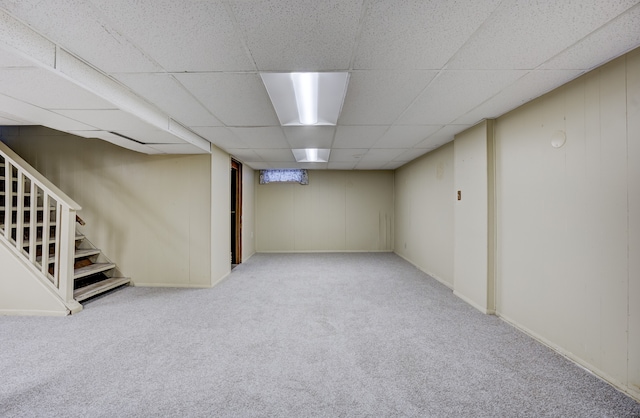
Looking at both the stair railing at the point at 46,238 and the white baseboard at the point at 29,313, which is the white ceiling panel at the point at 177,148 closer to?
the stair railing at the point at 46,238

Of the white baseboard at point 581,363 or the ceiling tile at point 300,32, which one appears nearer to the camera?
the ceiling tile at point 300,32

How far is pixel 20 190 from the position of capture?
3062mm

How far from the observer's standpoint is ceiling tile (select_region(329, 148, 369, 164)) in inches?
178

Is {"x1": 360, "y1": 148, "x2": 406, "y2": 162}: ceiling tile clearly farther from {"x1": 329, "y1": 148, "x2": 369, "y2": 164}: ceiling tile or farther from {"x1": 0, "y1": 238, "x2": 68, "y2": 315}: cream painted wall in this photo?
{"x1": 0, "y1": 238, "x2": 68, "y2": 315}: cream painted wall

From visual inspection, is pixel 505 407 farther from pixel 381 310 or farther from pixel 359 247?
pixel 359 247

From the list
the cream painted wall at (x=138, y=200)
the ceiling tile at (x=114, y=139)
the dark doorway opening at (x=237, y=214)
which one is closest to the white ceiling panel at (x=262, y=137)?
the cream painted wall at (x=138, y=200)

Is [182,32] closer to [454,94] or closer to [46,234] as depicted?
[454,94]

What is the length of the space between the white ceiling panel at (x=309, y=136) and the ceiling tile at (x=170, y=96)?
35.1 inches

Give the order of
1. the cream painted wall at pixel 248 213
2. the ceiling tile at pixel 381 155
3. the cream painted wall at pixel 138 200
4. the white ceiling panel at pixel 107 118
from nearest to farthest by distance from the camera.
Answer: the white ceiling panel at pixel 107 118
the cream painted wall at pixel 138 200
the ceiling tile at pixel 381 155
the cream painted wall at pixel 248 213

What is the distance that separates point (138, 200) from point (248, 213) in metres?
2.49

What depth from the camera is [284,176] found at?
6746 millimetres

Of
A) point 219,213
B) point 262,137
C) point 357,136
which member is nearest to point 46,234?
point 219,213

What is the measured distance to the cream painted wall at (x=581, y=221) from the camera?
1.70 metres

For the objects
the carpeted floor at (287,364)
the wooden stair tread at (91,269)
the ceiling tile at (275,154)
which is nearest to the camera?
the carpeted floor at (287,364)
